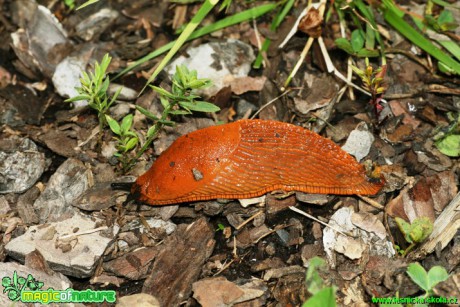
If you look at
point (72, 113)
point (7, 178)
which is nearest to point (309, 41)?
point (72, 113)

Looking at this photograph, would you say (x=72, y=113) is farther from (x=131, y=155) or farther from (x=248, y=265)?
(x=248, y=265)

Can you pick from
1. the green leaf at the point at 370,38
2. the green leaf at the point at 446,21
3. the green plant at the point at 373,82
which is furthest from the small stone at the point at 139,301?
the green leaf at the point at 446,21

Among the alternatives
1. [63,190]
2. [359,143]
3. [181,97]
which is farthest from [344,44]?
[63,190]

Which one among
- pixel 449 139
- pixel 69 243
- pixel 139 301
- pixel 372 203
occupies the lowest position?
pixel 139 301

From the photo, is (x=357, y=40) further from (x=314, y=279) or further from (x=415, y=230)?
(x=314, y=279)

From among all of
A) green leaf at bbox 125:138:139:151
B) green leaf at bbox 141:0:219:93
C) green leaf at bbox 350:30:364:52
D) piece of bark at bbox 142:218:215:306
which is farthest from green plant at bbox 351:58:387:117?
green leaf at bbox 125:138:139:151
